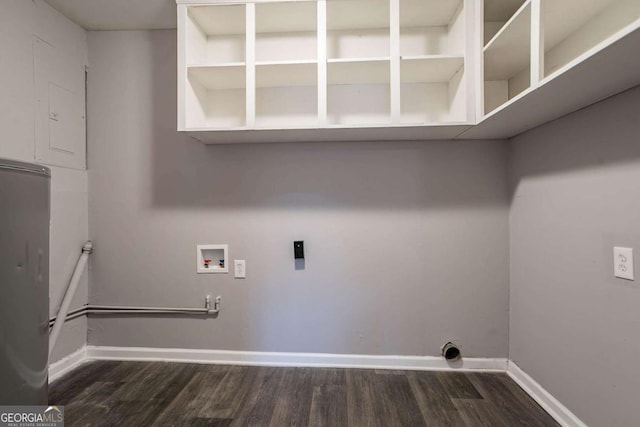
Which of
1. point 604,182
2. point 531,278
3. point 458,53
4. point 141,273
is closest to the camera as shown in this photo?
point 604,182

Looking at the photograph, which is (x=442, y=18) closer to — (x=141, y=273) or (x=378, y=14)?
(x=378, y=14)

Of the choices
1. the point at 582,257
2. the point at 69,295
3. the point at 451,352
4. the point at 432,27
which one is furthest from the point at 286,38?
the point at 451,352

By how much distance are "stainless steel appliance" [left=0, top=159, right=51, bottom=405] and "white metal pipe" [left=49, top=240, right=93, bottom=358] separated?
0.86m

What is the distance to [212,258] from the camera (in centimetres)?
200

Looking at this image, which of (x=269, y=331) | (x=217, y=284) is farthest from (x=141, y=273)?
(x=269, y=331)

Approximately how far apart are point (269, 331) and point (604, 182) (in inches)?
78.5

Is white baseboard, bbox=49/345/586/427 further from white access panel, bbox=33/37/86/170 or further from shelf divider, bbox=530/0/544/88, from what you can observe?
shelf divider, bbox=530/0/544/88

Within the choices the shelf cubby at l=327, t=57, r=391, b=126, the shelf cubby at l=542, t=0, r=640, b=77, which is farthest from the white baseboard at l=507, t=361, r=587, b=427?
the shelf cubby at l=327, t=57, r=391, b=126

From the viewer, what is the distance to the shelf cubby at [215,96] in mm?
1642

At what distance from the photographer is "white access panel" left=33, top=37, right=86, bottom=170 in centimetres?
171

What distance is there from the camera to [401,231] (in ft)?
6.31

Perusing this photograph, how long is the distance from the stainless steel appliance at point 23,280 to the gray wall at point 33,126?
2.81 feet

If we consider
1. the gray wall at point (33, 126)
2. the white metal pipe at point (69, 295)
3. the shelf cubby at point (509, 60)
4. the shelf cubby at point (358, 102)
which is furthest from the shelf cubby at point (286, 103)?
the white metal pipe at point (69, 295)

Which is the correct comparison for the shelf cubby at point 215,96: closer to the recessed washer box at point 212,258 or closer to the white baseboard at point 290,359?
the recessed washer box at point 212,258
